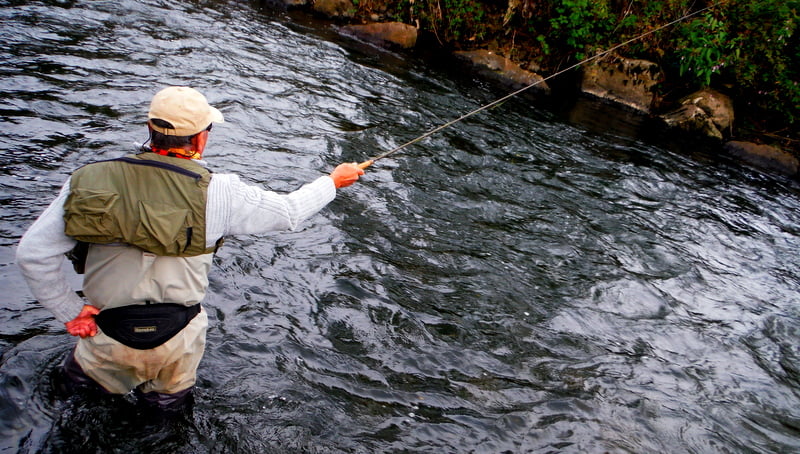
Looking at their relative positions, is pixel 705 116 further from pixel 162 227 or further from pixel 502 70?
pixel 162 227

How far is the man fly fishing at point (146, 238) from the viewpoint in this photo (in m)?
2.57

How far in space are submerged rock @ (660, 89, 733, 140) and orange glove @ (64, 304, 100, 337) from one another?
14.1 meters

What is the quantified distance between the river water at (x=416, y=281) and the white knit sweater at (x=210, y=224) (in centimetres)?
98

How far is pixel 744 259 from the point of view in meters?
7.68

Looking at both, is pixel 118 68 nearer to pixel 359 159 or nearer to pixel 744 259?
pixel 359 159

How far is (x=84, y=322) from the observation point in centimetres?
285

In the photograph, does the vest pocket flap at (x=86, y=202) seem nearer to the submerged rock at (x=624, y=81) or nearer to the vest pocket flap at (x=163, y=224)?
the vest pocket flap at (x=163, y=224)

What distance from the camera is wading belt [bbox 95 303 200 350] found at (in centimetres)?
282

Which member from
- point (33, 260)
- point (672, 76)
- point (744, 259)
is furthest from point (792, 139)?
point (33, 260)

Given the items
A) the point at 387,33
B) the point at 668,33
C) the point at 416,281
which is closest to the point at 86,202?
the point at 416,281

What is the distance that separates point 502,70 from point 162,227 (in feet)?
43.2

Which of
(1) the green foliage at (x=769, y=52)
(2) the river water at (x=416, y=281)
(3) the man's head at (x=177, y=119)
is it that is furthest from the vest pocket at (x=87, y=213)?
(1) the green foliage at (x=769, y=52)

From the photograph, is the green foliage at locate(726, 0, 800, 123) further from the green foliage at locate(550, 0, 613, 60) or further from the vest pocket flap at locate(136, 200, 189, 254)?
the vest pocket flap at locate(136, 200, 189, 254)

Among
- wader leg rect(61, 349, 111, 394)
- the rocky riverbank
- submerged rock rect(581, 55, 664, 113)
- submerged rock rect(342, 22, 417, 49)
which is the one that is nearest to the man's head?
wader leg rect(61, 349, 111, 394)
